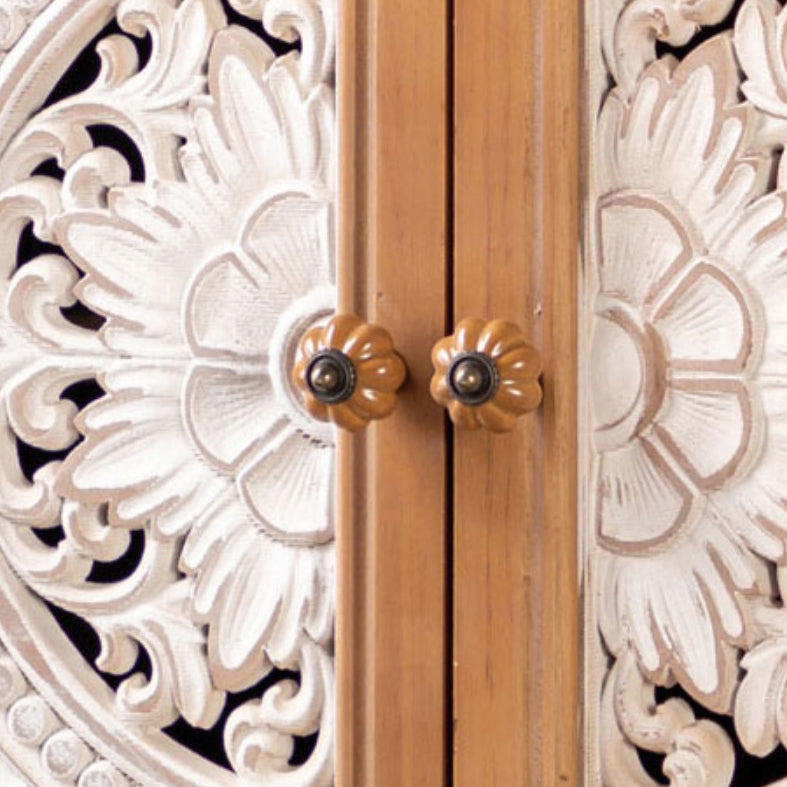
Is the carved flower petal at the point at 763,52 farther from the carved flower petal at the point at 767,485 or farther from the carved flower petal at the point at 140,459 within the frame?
the carved flower petal at the point at 140,459

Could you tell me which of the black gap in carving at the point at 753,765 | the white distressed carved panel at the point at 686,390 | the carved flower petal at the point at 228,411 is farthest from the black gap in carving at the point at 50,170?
the black gap in carving at the point at 753,765

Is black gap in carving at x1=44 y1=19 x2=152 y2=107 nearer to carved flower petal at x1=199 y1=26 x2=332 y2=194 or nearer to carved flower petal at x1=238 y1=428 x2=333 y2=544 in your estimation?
carved flower petal at x1=199 y1=26 x2=332 y2=194

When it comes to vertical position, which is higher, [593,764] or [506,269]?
[506,269]

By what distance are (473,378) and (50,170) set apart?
0.22m

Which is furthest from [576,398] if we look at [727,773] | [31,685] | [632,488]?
[31,685]

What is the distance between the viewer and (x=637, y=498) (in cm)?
42

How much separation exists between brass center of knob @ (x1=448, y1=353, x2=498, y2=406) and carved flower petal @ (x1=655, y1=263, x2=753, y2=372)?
7cm

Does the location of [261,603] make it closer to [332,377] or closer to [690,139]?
[332,377]

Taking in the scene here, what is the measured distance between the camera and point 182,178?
469 mm

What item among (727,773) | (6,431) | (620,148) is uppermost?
(620,148)

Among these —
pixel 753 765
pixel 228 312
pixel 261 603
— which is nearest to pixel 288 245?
pixel 228 312

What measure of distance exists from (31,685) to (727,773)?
0.89ft

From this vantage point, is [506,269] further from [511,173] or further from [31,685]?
[31,685]

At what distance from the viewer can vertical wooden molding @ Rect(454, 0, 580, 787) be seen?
0.41m
